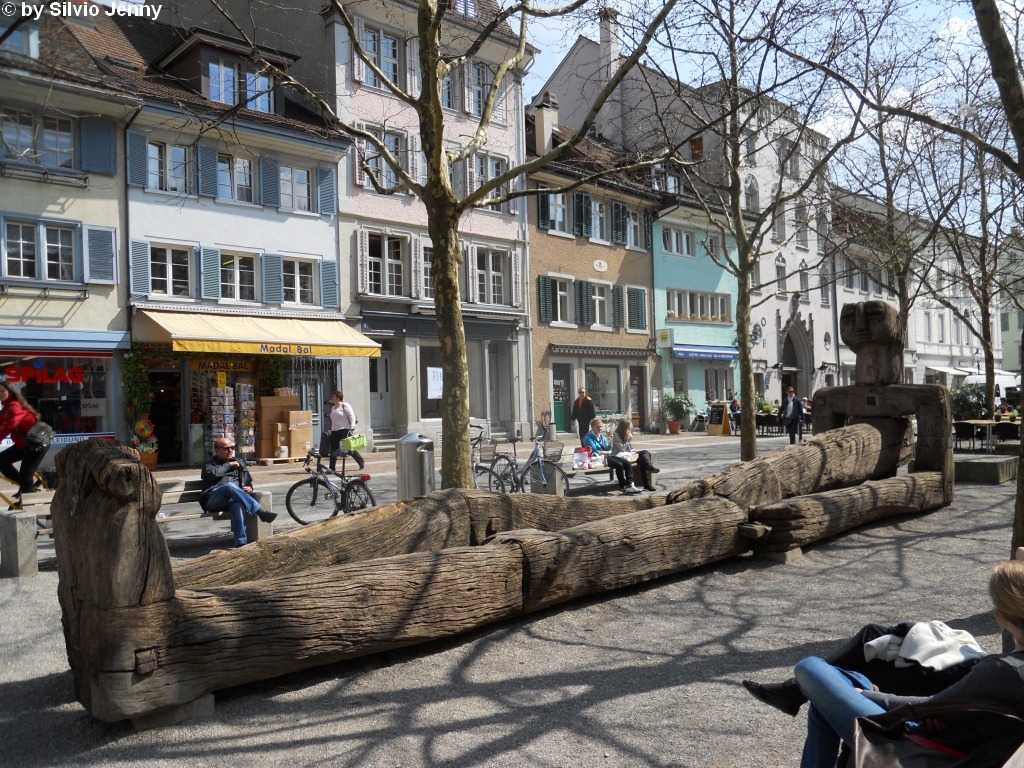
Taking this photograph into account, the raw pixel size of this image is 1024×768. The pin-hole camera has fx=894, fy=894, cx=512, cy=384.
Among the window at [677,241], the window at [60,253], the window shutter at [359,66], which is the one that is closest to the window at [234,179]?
the window at [60,253]

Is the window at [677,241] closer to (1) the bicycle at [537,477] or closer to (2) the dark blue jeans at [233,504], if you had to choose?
(1) the bicycle at [537,477]

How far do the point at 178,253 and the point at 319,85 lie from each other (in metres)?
6.51

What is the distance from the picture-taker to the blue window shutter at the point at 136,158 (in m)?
18.8

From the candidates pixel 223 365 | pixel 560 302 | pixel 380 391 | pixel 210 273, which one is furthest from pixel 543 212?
pixel 223 365

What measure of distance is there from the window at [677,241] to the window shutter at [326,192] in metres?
14.0

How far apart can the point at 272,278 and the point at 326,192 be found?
8.83 feet

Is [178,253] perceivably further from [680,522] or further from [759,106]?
[680,522]

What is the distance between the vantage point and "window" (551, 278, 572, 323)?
2797 cm

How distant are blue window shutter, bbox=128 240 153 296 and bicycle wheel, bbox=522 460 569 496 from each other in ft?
36.3

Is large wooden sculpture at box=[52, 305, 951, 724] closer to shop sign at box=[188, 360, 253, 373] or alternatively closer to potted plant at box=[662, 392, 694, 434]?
shop sign at box=[188, 360, 253, 373]

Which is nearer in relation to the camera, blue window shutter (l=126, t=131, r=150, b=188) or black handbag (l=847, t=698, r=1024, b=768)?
black handbag (l=847, t=698, r=1024, b=768)

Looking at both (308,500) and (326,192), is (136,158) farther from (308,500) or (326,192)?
(308,500)

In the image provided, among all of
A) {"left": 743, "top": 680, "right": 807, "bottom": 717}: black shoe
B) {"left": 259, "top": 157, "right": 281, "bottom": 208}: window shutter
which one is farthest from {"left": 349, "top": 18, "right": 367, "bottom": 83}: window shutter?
{"left": 743, "top": 680, "right": 807, "bottom": 717}: black shoe

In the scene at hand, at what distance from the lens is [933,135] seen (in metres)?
15.4
